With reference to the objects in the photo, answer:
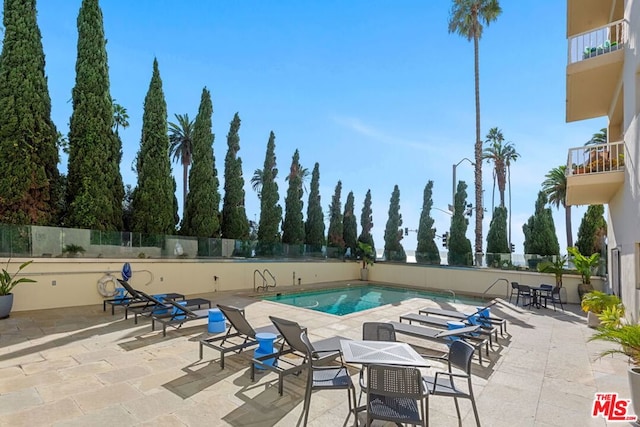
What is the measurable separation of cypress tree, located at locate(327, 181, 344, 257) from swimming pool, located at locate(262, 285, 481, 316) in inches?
325

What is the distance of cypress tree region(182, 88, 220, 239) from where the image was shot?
1681 centimetres

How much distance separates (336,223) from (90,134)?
17.2 metres

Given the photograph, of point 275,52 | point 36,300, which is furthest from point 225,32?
point 36,300

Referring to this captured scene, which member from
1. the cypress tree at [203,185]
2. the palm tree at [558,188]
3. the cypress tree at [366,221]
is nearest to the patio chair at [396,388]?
the cypress tree at [203,185]

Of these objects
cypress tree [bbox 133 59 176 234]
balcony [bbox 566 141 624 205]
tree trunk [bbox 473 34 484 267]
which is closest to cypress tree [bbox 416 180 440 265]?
tree trunk [bbox 473 34 484 267]

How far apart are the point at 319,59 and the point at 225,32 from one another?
4.26 m

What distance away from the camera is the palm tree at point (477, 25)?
18.0m

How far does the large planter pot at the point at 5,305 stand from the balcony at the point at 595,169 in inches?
541

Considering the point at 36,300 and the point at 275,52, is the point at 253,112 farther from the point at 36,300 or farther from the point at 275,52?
the point at 36,300

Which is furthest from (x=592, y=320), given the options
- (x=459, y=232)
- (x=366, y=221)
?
(x=366, y=221)

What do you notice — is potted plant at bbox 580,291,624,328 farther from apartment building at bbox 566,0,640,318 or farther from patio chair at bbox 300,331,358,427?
patio chair at bbox 300,331,358,427

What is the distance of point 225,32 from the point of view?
13258 millimetres

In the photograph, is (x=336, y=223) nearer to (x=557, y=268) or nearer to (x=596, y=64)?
(x=557, y=268)

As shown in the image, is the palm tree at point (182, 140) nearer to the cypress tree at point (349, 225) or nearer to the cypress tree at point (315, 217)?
the cypress tree at point (315, 217)
